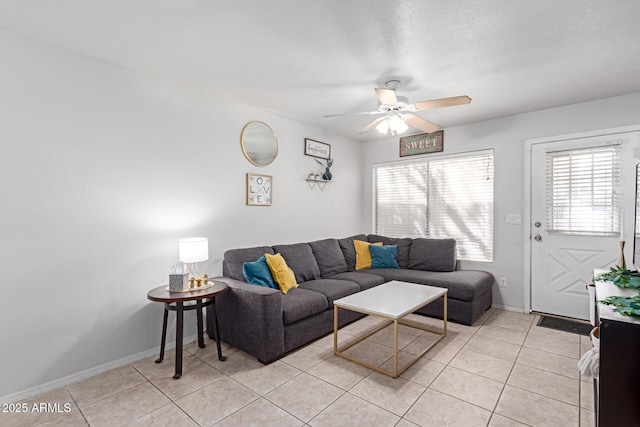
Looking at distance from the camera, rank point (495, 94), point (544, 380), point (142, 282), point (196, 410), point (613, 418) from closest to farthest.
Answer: point (613, 418) → point (196, 410) → point (544, 380) → point (142, 282) → point (495, 94)

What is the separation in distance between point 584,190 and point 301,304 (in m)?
3.31

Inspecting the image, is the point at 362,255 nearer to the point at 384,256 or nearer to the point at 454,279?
the point at 384,256

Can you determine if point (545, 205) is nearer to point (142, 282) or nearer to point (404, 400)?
point (404, 400)

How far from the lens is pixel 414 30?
202 cm

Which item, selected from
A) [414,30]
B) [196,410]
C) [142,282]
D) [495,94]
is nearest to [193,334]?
[142,282]

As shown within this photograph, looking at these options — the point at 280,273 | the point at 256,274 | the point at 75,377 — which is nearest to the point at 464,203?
the point at 280,273

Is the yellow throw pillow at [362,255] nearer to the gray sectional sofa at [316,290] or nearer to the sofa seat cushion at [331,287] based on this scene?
the gray sectional sofa at [316,290]

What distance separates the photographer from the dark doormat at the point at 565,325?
10.4ft

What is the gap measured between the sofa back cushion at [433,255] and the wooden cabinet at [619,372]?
264 centimetres

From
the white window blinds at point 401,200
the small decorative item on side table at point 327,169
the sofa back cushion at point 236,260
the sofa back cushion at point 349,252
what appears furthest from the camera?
the white window blinds at point 401,200

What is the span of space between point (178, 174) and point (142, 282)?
1.01 metres

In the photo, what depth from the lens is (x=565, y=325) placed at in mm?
3334

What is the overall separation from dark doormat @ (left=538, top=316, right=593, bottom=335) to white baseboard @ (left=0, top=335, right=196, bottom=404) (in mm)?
3896

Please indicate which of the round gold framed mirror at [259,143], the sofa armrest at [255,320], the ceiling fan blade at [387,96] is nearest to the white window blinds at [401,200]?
the round gold framed mirror at [259,143]
